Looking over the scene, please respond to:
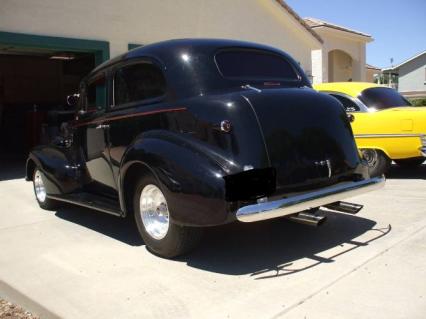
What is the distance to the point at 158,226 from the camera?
4.80 m

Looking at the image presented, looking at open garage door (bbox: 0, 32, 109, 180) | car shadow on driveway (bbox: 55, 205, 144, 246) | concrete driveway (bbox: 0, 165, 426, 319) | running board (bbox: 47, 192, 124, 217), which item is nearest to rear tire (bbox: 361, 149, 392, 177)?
concrete driveway (bbox: 0, 165, 426, 319)

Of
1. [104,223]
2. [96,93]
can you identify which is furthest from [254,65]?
[104,223]

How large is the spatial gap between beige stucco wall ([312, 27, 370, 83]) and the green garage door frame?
34.8 feet

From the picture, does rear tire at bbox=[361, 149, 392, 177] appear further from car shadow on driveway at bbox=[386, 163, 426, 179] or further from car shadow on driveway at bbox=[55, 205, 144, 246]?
car shadow on driveway at bbox=[55, 205, 144, 246]

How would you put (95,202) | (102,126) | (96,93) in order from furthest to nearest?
(96,93) < (102,126) < (95,202)

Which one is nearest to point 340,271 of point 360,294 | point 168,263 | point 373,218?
point 360,294

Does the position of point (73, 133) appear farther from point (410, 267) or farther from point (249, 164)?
point (410, 267)

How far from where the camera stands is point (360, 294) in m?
3.75

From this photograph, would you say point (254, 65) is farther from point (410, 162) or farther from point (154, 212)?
point (410, 162)

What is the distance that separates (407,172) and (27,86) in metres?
13.8

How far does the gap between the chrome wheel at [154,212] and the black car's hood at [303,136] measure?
1108 millimetres

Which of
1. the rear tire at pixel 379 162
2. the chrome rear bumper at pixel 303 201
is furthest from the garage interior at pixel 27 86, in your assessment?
the chrome rear bumper at pixel 303 201

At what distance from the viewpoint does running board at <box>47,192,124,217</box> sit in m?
5.12

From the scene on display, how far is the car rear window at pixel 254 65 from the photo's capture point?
196 inches
